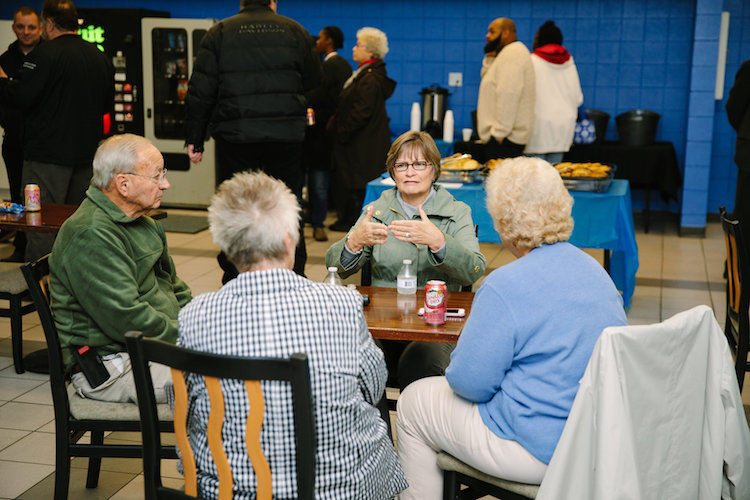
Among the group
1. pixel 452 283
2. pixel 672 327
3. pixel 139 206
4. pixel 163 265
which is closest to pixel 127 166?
pixel 139 206

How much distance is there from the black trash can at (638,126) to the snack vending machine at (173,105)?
3947 millimetres

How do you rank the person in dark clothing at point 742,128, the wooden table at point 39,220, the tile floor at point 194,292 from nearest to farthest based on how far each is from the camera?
the tile floor at point 194,292, the wooden table at point 39,220, the person in dark clothing at point 742,128

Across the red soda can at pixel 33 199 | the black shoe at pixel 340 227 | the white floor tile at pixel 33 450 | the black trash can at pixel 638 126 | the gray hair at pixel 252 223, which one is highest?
the black trash can at pixel 638 126

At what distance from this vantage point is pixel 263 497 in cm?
173

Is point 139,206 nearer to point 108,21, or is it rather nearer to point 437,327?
point 437,327

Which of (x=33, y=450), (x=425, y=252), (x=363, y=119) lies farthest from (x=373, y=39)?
(x=33, y=450)

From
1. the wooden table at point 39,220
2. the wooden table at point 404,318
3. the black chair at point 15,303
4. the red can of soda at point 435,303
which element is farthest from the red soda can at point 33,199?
the red can of soda at point 435,303

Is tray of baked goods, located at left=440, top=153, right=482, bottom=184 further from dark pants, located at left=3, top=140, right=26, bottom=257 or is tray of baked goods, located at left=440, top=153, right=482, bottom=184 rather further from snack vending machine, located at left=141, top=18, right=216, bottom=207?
snack vending machine, located at left=141, top=18, right=216, bottom=207

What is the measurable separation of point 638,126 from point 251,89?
174 inches

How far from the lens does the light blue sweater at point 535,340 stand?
1946 millimetres

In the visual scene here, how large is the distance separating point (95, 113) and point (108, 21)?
3.51m

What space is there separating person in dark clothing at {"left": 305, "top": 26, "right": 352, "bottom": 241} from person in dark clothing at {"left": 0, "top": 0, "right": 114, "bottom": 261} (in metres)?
2.32

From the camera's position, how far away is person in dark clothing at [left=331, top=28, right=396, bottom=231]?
6766mm

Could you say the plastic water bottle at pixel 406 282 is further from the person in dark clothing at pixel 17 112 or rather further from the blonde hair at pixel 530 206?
the person in dark clothing at pixel 17 112
